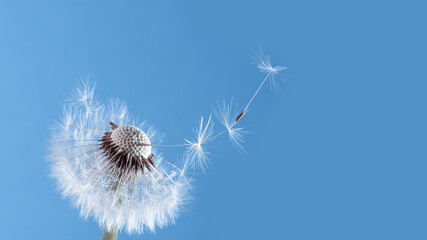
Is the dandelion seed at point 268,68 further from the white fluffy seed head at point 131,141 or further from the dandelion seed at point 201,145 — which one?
the white fluffy seed head at point 131,141

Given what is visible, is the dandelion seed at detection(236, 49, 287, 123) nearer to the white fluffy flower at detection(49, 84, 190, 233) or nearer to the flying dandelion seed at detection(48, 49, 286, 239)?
the flying dandelion seed at detection(48, 49, 286, 239)

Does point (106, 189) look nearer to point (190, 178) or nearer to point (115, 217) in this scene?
point (115, 217)

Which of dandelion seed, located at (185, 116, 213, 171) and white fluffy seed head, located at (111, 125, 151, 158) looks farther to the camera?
dandelion seed, located at (185, 116, 213, 171)

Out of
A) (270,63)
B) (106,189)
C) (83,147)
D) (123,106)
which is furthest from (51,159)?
(270,63)

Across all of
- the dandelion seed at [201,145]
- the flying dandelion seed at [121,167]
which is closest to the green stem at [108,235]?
the flying dandelion seed at [121,167]

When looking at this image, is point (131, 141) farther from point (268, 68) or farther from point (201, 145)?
point (268, 68)

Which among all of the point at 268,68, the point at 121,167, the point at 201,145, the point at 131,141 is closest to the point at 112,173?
the point at 121,167

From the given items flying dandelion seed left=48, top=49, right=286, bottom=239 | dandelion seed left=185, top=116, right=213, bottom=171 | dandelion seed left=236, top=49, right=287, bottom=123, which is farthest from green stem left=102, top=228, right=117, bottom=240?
dandelion seed left=236, top=49, right=287, bottom=123
